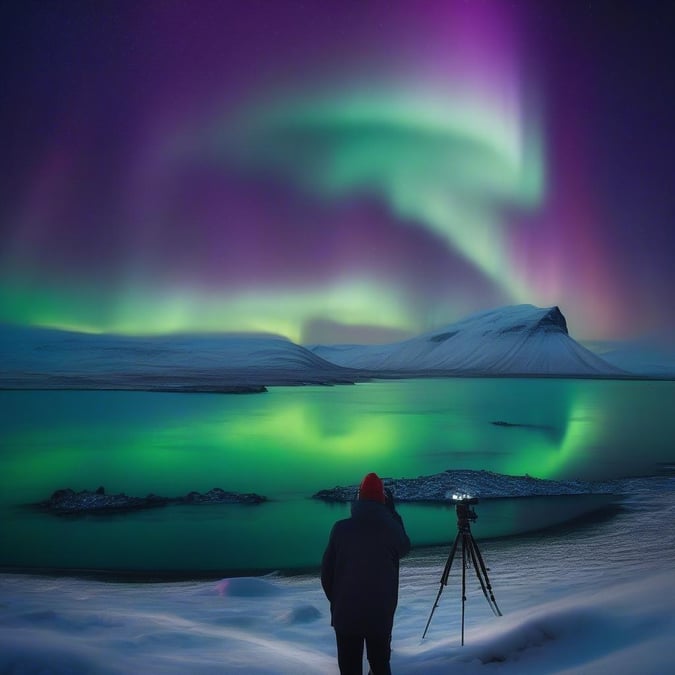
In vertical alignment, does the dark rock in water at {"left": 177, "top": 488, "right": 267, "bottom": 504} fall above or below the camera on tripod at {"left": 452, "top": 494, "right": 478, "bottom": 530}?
below

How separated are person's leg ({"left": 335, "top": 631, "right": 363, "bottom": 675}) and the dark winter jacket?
9cm

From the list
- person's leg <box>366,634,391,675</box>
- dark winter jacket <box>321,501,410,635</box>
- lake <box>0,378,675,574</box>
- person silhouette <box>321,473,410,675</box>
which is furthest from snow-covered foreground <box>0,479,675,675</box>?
lake <box>0,378,675,574</box>

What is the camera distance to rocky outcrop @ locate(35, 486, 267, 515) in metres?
19.5

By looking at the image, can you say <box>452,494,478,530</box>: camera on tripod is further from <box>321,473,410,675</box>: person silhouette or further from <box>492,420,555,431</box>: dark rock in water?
<box>492,420,555,431</box>: dark rock in water

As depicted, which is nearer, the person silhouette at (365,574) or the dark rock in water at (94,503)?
the person silhouette at (365,574)

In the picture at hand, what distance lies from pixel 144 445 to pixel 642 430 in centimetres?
3559

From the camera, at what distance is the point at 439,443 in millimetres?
41594

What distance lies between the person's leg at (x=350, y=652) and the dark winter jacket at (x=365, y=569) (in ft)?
0.30

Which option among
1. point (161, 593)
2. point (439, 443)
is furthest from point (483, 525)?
point (439, 443)

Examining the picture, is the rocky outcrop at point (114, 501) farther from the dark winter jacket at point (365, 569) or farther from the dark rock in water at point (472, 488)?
the dark winter jacket at point (365, 569)

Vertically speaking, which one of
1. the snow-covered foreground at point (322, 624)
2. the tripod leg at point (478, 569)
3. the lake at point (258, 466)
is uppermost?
the tripod leg at point (478, 569)

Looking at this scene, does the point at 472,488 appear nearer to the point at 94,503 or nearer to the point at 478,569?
the point at 94,503

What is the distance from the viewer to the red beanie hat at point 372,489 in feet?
14.3

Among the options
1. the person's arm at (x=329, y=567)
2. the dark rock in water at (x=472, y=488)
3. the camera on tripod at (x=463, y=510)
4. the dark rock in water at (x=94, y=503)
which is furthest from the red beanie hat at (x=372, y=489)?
the dark rock in water at (x=94, y=503)
